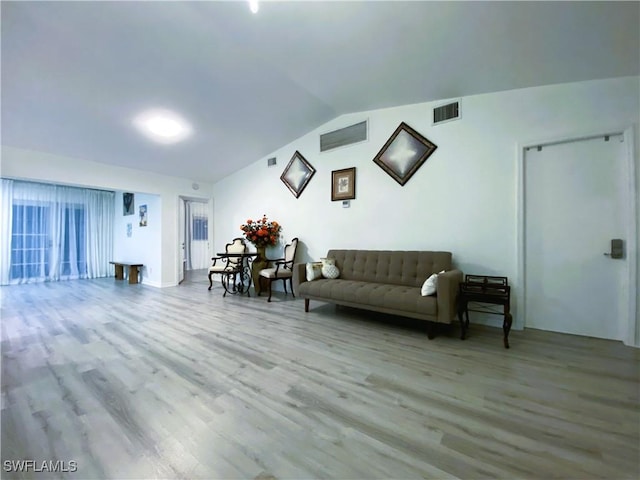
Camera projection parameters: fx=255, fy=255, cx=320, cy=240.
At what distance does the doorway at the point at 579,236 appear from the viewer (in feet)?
8.52

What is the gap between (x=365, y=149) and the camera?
415cm

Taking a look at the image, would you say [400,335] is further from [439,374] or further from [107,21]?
[107,21]

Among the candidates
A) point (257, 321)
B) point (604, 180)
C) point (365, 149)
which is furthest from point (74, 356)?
point (604, 180)

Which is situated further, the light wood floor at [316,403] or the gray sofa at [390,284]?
the gray sofa at [390,284]

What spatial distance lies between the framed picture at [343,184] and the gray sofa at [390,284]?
3.19 ft

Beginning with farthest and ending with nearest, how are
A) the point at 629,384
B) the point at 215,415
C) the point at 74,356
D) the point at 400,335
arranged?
the point at 400,335, the point at 74,356, the point at 629,384, the point at 215,415

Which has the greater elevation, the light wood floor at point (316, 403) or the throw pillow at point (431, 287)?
the throw pillow at point (431, 287)

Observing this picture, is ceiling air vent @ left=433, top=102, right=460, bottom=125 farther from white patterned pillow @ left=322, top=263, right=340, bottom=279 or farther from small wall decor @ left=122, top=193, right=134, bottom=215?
small wall decor @ left=122, top=193, right=134, bottom=215

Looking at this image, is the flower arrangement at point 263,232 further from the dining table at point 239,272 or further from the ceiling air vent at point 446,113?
the ceiling air vent at point 446,113

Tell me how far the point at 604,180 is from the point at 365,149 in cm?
282

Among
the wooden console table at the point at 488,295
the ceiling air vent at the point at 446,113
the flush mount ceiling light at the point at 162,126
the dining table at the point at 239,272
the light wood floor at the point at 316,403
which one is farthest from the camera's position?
the dining table at the point at 239,272

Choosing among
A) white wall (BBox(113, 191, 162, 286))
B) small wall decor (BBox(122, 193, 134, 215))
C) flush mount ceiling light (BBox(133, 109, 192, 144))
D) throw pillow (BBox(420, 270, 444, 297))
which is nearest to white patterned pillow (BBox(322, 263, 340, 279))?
throw pillow (BBox(420, 270, 444, 297))

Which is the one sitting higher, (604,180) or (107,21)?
(107,21)

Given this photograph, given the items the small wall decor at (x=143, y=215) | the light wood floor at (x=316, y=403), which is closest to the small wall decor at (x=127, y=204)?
the small wall decor at (x=143, y=215)
